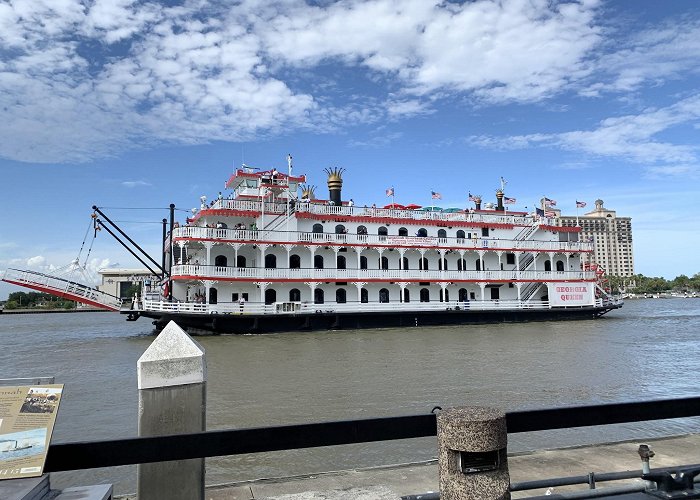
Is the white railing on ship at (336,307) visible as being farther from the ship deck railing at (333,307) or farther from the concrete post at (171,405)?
the concrete post at (171,405)

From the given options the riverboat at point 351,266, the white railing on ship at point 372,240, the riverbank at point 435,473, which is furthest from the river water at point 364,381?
the white railing on ship at point 372,240

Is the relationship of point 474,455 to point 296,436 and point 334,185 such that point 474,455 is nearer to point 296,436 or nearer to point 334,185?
point 296,436

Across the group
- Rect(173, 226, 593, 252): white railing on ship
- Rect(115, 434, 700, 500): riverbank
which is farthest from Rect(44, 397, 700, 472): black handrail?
Rect(173, 226, 593, 252): white railing on ship

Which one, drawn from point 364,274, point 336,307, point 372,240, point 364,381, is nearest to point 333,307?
point 336,307

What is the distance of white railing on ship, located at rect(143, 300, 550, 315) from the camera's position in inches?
1048

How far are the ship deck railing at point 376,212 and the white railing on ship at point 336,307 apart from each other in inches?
223

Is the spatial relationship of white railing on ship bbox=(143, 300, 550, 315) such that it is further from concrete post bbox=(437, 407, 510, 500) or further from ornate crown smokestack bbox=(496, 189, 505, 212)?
concrete post bbox=(437, 407, 510, 500)

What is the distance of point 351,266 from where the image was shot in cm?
3228

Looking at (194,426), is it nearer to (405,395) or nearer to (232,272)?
(405,395)

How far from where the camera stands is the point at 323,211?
31.6 m

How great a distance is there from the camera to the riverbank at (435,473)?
430cm

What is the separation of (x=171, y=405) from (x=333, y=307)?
87.6ft

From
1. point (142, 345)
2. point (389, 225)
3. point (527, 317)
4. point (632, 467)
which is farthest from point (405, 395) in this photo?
point (527, 317)

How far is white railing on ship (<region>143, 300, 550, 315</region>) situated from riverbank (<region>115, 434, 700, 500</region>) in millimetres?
23007
